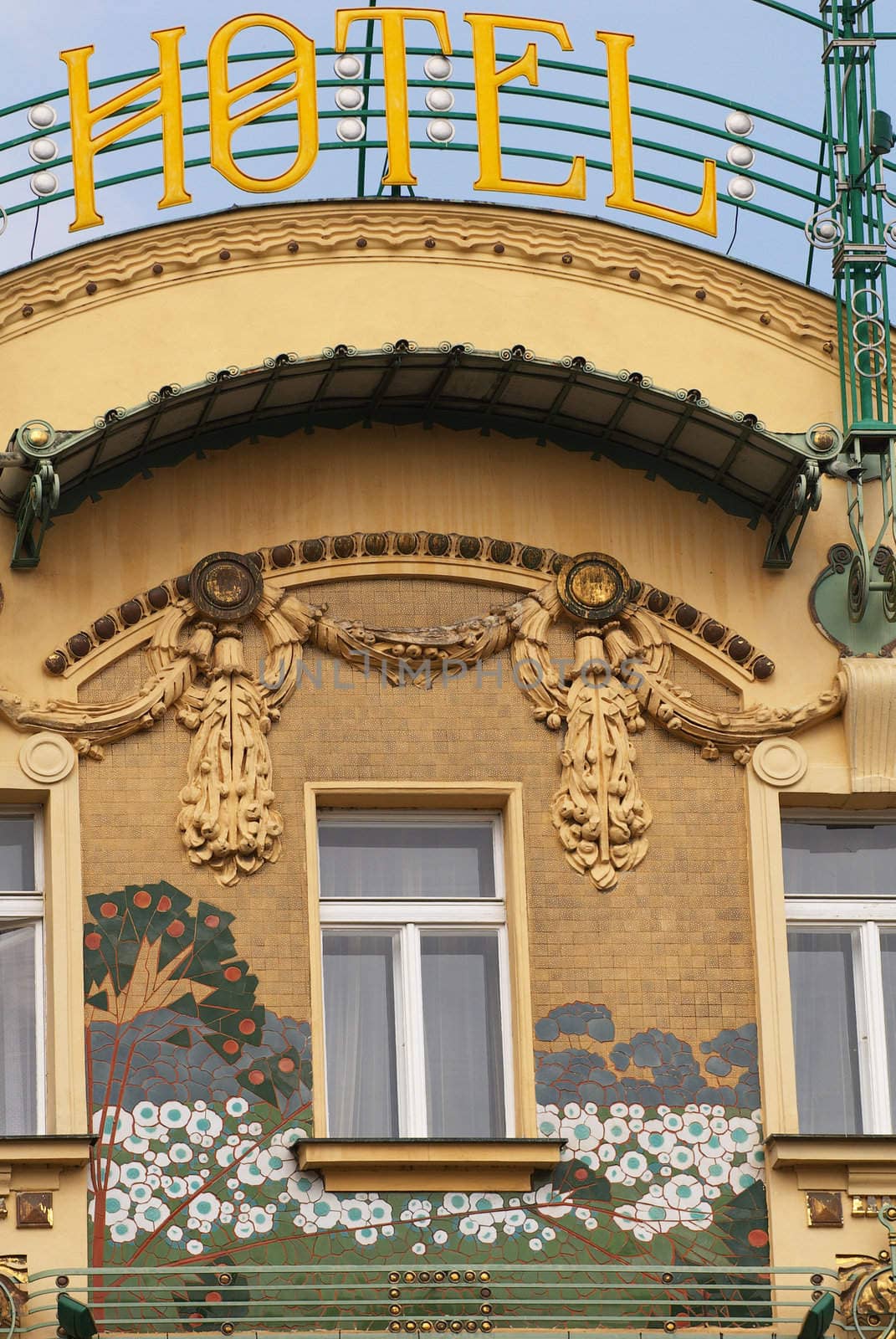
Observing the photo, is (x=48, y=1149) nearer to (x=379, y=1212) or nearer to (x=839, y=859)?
(x=379, y=1212)

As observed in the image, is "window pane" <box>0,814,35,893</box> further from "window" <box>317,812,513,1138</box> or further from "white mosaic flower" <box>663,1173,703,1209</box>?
"white mosaic flower" <box>663,1173,703,1209</box>

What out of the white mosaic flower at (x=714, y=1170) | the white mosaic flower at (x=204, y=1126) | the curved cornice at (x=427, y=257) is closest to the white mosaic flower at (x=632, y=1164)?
the white mosaic flower at (x=714, y=1170)

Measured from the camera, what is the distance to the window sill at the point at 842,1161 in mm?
13922

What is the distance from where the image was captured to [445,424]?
15141 millimetres

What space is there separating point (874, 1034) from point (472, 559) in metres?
2.87

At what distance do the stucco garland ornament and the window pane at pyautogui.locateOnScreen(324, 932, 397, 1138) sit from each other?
0.61 metres

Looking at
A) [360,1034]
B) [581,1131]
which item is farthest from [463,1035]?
[581,1131]

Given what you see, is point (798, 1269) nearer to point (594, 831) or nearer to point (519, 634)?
point (594, 831)

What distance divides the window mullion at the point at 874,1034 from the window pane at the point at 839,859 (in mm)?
229

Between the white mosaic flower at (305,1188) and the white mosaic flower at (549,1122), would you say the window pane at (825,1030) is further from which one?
the white mosaic flower at (305,1188)

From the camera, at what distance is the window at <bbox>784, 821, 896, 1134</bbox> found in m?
14.5

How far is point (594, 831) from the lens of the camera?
1455cm

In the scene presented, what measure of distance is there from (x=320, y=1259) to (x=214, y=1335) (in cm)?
58

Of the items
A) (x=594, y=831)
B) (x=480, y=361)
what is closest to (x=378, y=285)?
(x=480, y=361)
